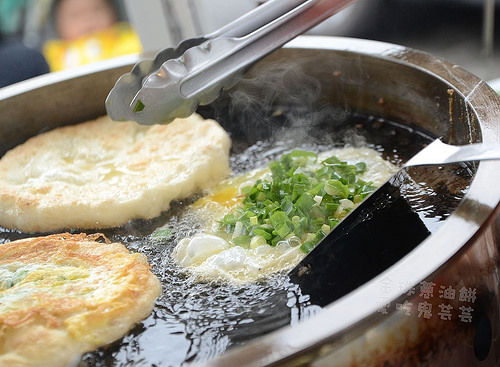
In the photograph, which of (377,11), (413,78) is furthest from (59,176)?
(377,11)

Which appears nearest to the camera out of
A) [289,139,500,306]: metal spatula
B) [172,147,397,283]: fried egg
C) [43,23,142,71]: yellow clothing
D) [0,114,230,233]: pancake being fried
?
[289,139,500,306]: metal spatula

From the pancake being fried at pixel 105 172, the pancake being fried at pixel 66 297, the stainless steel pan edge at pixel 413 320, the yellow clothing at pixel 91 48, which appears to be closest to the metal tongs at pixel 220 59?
the pancake being fried at pixel 105 172

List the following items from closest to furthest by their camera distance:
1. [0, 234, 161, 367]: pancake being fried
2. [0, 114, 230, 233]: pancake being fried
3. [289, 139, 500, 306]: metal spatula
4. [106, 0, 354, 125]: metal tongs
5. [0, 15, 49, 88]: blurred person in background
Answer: [0, 234, 161, 367]: pancake being fried → [289, 139, 500, 306]: metal spatula → [106, 0, 354, 125]: metal tongs → [0, 114, 230, 233]: pancake being fried → [0, 15, 49, 88]: blurred person in background

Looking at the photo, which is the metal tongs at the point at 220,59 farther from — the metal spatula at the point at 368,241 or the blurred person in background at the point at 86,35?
the blurred person in background at the point at 86,35

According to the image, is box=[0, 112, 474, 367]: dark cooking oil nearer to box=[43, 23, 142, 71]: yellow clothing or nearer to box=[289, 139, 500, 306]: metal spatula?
box=[289, 139, 500, 306]: metal spatula

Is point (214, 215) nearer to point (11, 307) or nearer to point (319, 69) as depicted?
point (11, 307)

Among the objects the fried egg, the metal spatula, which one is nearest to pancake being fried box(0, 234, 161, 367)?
the fried egg
